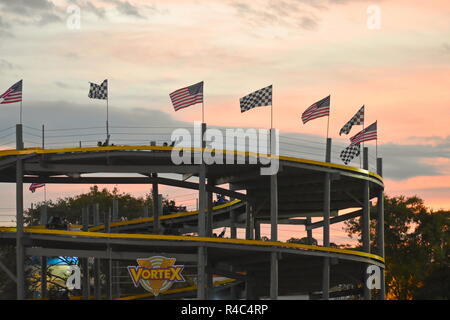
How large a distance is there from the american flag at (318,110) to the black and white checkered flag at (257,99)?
3216mm

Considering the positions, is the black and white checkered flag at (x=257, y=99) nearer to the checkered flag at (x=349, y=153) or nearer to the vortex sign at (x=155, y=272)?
the checkered flag at (x=349, y=153)

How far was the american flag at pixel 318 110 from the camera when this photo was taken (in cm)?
7381

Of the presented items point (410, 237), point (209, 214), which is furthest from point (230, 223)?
point (410, 237)

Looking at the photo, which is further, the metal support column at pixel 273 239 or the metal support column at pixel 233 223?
the metal support column at pixel 233 223

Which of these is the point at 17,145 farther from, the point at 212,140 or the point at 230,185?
the point at 230,185

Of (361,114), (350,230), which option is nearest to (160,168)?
(361,114)

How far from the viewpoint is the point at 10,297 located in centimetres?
12431

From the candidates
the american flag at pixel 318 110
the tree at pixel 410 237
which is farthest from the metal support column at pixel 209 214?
the tree at pixel 410 237

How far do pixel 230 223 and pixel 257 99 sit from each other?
80.1 ft

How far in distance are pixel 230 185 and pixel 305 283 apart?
12.3 metres

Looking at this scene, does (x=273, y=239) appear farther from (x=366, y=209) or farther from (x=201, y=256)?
(x=366, y=209)

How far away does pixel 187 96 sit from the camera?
2724 inches

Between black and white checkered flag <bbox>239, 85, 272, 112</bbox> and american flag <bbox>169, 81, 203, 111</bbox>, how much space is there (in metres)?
4.23

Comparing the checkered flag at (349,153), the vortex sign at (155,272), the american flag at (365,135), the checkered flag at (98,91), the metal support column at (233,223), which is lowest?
the vortex sign at (155,272)
